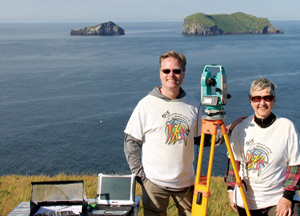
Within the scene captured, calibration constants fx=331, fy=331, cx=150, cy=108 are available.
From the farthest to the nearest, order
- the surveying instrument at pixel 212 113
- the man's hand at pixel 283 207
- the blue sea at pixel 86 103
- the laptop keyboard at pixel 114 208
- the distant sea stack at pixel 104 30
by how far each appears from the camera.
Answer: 1. the distant sea stack at pixel 104 30
2. the blue sea at pixel 86 103
3. the laptop keyboard at pixel 114 208
4. the surveying instrument at pixel 212 113
5. the man's hand at pixel 283 207

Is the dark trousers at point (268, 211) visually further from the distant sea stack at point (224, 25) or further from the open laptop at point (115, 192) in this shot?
the distant sea stack at point (224, 25)

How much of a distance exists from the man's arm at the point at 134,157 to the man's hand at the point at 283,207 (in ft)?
4.39

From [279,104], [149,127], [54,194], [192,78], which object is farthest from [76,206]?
[192,78]

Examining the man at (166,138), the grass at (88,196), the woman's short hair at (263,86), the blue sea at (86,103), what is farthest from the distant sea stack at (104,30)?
the woman's short hair at (263,86)

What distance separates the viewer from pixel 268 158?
2977 mm

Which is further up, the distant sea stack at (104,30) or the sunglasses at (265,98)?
the distant sea stack at (104,30)

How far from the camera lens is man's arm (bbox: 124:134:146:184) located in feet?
11.4

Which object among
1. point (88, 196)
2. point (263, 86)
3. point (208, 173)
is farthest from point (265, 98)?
point (88, 196)

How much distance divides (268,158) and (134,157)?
1.33 meters

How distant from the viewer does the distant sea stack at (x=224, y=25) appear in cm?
17525

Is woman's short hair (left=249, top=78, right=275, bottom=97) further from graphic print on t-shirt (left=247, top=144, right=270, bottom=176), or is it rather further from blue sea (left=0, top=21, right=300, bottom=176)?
blue sea (left=0, top=21, right=300, bottom=176)

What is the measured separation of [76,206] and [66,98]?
45.4 metres

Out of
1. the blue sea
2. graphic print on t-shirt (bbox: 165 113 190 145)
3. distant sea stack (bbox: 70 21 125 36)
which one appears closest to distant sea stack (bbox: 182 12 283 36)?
distant sea stack (bbox: 70 21 125 36)

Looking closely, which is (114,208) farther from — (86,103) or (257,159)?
(86,103)
